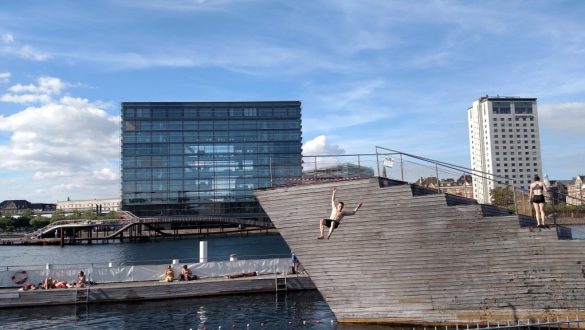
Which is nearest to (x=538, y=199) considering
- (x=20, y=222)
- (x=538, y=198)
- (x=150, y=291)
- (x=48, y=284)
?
(x=538, y=198)

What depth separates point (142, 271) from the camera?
1216 inches

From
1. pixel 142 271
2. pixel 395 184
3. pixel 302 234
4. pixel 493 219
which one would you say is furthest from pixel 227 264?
pixel 493 219

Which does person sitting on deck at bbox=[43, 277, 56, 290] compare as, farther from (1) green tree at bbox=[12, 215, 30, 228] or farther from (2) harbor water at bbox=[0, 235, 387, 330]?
(1) green tree at bbox=[12, 215, 30, 228]

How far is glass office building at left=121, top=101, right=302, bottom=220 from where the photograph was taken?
411ft

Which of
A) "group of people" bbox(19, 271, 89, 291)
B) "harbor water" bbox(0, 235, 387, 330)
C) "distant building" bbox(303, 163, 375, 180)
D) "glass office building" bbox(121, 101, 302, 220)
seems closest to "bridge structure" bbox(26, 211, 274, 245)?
"glass office building" bbox(121, 101, 302, 220)

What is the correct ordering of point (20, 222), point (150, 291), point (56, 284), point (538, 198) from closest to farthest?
1. point (538, 198)
2. point (150, 291)
3. point (56, 284)
4. point (20, 222)

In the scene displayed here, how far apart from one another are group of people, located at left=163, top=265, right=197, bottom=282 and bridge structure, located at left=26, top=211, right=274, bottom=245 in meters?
91.5

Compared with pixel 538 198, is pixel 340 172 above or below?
above

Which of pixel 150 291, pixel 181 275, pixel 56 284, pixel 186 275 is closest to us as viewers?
pixel 150 291

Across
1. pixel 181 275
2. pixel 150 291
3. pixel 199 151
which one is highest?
pixel 199 151

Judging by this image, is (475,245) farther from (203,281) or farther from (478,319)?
(203,281)

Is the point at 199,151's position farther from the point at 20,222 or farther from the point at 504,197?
the point at 504,197

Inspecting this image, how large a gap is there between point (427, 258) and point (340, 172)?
430 centimetres

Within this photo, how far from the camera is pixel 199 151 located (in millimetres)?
125375
